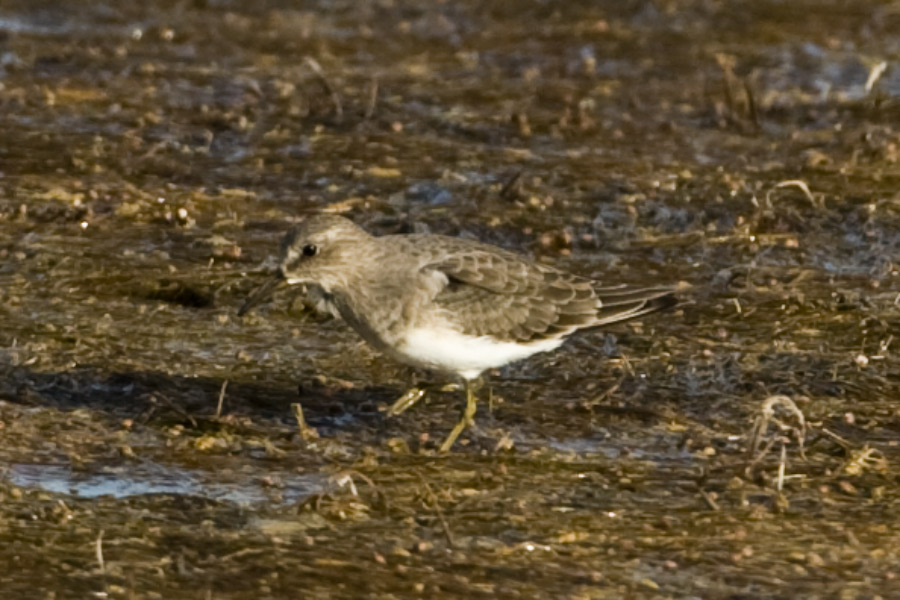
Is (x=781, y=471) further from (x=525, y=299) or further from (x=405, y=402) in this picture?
(x=405, y=402)

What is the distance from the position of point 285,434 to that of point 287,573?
5.41ft

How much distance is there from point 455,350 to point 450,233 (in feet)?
10.2

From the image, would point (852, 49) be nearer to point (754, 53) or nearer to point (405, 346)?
point (754, 53)

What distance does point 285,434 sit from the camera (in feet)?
28.2

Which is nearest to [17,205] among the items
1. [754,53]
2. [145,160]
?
[145,160]

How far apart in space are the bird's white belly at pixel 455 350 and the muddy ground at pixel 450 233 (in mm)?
349

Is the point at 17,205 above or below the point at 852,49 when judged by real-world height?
below

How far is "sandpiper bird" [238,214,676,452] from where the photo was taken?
844cm

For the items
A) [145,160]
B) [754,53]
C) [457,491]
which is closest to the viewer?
[457,491]

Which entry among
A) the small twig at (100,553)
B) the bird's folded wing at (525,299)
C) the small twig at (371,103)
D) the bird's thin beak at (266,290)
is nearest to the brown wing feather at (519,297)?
the bird's folded wing at (525,299)

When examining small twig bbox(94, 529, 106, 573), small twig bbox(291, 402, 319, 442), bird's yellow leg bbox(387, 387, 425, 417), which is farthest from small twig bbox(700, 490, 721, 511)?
small twig bbox(94, 529, 106, 573)

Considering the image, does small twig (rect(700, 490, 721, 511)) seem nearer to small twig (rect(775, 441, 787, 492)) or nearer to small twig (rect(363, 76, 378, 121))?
small twig (rect(775, 441, 787, 492))

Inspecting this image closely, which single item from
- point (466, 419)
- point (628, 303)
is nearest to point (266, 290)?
point (466, 419)

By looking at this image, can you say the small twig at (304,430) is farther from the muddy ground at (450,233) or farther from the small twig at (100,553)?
the small twig at (100,553)
